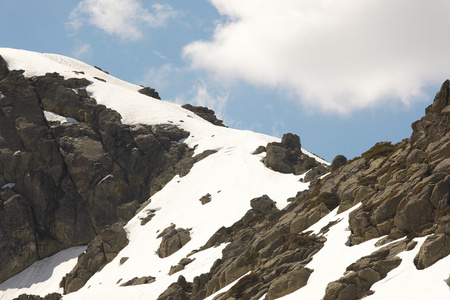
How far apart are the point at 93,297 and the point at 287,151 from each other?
40.3 metres

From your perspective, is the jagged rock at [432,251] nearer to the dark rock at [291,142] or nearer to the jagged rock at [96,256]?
the jagged rock at [96,256]

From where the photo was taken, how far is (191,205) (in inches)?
2963

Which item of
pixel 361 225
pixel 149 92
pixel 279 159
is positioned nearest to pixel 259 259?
pixel 361 225

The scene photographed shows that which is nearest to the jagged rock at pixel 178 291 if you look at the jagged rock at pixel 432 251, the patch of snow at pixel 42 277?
the jagged rock at pixel 432 251

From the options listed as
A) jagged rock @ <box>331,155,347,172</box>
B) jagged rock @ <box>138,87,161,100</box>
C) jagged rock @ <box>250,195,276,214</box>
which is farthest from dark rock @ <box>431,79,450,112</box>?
jagged rock @ <box>138,87,161,100</box>

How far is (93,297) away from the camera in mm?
53969

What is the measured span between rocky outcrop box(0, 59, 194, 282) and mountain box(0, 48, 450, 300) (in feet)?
0.78

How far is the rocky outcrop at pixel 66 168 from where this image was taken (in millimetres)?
83812

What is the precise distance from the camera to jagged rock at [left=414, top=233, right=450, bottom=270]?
2462 cm

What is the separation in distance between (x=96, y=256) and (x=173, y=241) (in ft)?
45.4

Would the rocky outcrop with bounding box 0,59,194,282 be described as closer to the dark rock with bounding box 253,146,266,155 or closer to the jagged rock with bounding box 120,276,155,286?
the dark rock with bounding box 253,146,266,155

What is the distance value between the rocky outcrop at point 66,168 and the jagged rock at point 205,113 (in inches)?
1325

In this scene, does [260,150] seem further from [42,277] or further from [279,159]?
[42,277]

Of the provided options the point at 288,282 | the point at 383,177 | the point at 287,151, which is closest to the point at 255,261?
the point at 288,282
